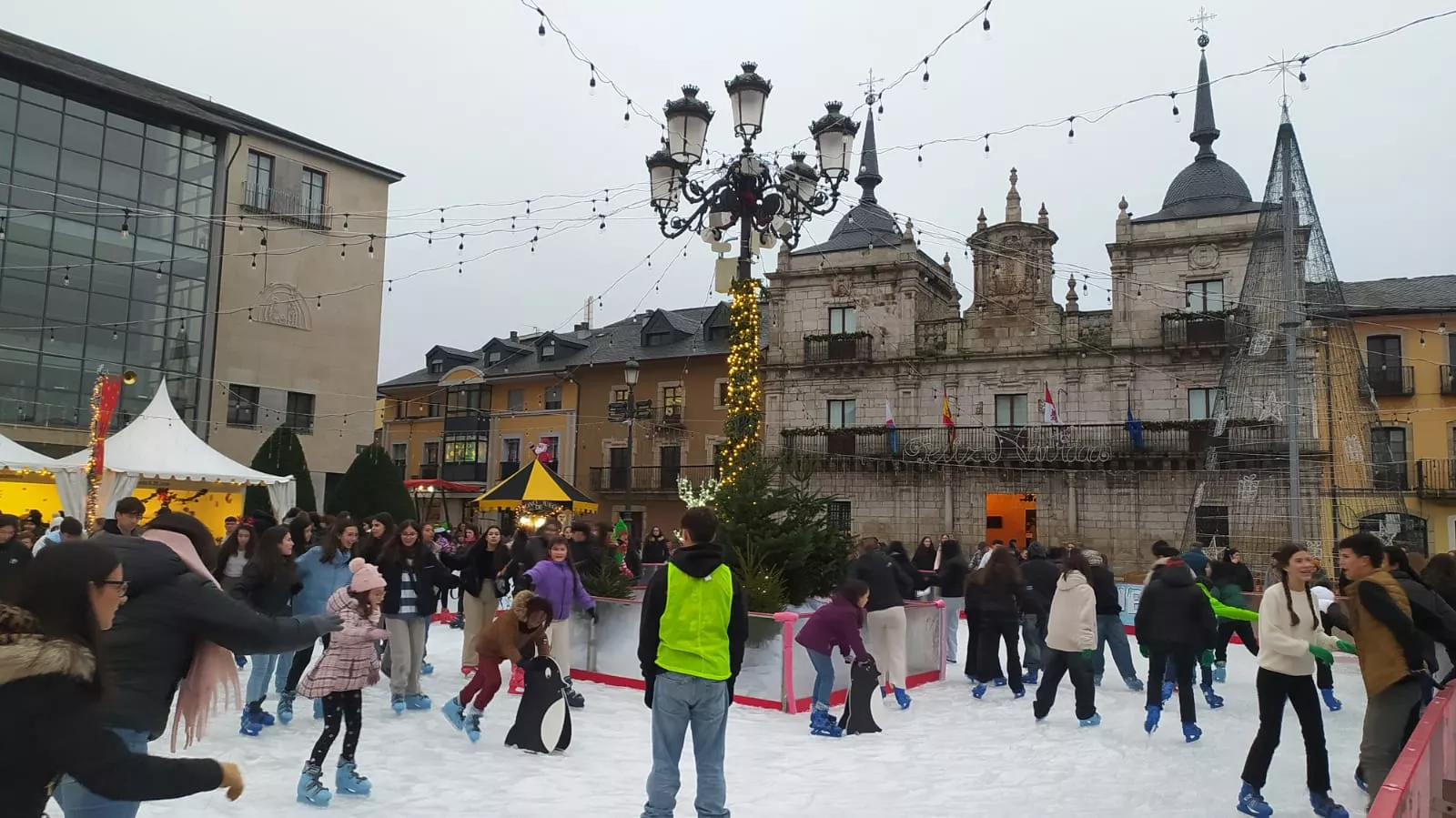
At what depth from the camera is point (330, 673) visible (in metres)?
5.97

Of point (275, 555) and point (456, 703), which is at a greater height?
point (275, 555)

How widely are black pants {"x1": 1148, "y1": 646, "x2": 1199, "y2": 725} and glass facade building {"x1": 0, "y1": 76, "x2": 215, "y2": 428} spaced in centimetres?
2345

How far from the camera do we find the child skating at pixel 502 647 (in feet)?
24.1

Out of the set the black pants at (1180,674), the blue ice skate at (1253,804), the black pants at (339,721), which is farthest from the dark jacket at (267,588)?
the black pants at (1180,674)

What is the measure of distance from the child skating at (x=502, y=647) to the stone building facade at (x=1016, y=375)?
20.4 m

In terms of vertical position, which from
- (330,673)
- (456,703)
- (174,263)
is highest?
(174,263)

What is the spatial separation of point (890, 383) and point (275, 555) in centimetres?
2659

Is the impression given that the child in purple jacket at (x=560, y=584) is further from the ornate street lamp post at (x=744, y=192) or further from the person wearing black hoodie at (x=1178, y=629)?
the person wearing black hoodie at (x=1178, y=629)

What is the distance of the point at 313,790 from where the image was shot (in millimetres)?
5840

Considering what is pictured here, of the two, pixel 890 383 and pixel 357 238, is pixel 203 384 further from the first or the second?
pixel 890 383

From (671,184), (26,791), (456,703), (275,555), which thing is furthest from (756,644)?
(26,791)

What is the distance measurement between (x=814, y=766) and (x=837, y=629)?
4.73ft

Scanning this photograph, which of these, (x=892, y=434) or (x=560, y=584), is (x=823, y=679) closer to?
(x=560, y=584)

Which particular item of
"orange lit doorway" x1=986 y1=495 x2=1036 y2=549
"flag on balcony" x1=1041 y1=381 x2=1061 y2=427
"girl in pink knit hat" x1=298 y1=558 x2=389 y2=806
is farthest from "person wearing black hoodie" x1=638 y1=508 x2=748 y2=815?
"orange lit doorway" x1=986 y1=495 x2=1036 y2=549
